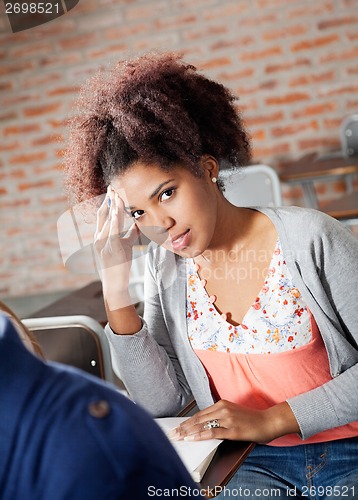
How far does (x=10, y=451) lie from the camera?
0.31 m

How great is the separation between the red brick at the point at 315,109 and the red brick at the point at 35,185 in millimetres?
1513

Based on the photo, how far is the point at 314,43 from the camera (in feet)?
12.5

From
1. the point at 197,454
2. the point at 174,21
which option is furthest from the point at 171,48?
the point at 197,454

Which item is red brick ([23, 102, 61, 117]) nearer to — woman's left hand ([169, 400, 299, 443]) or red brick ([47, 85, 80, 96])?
red brick ([47, 85, 80, 96])

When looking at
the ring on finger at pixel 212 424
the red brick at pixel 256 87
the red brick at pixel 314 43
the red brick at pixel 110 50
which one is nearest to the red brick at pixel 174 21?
the red brick at pixel 110 50

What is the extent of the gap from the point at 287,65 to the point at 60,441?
3.82 metres

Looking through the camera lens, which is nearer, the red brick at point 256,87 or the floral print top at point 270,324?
the floral print top at point 270,324

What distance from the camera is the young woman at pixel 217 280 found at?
1.09 meters

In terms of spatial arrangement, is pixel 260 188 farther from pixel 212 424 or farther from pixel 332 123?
pixel 212 424

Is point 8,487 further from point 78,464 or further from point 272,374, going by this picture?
point 272,374

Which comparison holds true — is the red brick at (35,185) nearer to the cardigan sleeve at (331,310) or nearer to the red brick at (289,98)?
the red brick at (289,98)

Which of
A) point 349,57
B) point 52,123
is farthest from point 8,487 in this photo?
point 52,123

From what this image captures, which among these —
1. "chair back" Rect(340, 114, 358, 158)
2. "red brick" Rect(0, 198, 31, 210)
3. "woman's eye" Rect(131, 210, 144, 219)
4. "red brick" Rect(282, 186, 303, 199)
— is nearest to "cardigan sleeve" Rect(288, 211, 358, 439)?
"woman's eye" Rect(131, 210, 144, 219)

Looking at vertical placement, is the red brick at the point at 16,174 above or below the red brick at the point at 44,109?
below
